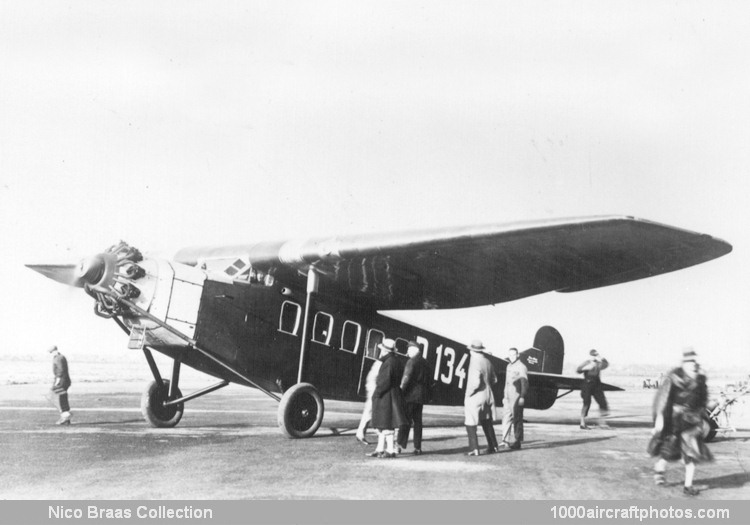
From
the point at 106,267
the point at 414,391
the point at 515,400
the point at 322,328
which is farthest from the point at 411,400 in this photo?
the point at 106,267

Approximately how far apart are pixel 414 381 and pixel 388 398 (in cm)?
56

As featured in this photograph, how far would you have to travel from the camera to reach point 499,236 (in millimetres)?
8758

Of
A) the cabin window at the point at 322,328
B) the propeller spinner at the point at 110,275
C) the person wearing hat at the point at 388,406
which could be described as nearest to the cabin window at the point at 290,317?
the cabin window at the point at 322,328

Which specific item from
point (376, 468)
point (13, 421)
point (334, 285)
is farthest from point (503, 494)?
point (13, 421)

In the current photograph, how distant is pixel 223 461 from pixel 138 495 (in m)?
1.97

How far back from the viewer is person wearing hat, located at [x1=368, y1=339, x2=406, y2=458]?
9602 mm

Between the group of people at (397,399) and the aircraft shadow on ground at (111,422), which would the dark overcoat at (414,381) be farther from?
the aircraft shadow on ground at (111,422)

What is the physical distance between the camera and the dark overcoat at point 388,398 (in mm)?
9594

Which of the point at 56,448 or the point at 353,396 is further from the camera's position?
the point at 353,396

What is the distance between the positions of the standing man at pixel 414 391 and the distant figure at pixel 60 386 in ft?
23.9

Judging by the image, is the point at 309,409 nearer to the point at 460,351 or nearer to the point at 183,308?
the point at 183,308

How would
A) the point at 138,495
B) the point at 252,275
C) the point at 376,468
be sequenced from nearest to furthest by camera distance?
the point at 138,495, the point at 376,468, the point at 252,275

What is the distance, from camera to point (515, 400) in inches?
435

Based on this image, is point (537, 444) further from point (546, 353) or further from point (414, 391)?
point (546, 353)
